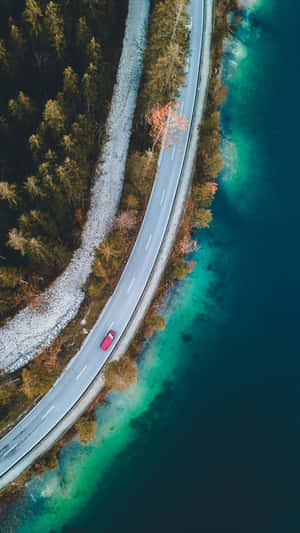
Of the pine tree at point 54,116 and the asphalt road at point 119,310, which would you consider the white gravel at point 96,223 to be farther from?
the pine tree at point 54,116

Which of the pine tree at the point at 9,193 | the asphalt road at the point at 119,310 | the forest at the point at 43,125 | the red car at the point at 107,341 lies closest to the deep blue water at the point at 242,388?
the asphalt road at the point at 119,310

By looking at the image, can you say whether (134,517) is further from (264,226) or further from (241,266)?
(264,226)

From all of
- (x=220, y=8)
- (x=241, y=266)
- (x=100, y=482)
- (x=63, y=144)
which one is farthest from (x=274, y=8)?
(x=100, y=482)

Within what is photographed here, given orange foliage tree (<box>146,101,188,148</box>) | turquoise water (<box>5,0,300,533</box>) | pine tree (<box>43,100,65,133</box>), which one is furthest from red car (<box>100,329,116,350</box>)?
orange foliage tree (<box>146,101,188,148</box>)

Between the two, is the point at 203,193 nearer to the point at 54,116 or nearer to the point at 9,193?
the point at 54,116

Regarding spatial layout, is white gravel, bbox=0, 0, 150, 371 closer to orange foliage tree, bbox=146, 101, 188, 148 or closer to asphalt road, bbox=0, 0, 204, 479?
orange foliage tree, bbox=146, 101, 188, 148

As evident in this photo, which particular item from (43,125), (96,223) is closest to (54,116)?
(43,125)
